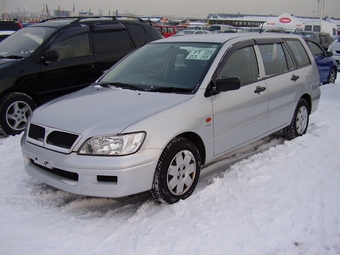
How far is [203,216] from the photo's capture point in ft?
11.1

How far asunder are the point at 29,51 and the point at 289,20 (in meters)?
28.5

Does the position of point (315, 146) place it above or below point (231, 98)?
below

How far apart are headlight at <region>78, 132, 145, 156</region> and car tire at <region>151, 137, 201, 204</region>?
338mm

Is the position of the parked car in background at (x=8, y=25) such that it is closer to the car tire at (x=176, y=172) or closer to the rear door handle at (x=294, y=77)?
the rear door handle at (x=294, y=77)

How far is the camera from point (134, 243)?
2988 millimetres

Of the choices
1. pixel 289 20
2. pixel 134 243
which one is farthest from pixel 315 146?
pixel 289 20

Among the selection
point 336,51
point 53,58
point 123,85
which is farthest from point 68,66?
point 336,51

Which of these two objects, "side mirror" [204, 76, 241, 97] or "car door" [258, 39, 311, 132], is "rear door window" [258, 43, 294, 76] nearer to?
"car door" [258, 39, 311, 132]

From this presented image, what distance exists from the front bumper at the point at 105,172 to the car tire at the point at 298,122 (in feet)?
9.82

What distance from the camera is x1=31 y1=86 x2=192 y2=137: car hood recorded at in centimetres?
335

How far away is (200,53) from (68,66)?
3147mm

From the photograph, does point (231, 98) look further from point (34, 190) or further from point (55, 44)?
point (55, 44)

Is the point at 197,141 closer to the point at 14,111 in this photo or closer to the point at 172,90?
the point at 172,90

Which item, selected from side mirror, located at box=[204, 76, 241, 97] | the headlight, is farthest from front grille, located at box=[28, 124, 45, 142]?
side mirror, located at box=[204, 76, 241, 97]
